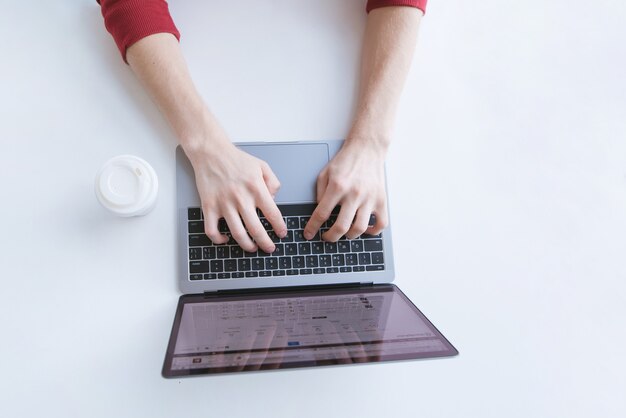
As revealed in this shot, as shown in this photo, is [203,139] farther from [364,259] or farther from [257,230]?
[364,259]

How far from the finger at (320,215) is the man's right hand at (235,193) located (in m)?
0.03

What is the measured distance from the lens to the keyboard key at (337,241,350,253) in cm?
63

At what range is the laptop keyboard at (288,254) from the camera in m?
0.60

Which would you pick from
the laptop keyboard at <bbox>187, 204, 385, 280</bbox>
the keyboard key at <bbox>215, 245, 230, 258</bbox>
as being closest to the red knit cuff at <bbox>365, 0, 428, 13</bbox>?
the laptop keyboard at <bbox>187, 204, 385, 280</bbox>

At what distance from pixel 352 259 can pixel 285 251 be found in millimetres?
97

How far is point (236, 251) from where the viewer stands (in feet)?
2.00

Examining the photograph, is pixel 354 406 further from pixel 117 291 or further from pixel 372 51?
pixel 372 51

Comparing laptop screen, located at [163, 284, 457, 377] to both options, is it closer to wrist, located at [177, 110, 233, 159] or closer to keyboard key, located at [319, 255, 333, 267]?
keyboard key, located at [319, 255, 333, 267]

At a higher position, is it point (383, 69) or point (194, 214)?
point (383, 69)

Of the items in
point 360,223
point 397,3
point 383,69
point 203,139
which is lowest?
point 360,223

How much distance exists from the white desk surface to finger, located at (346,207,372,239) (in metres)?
0.07

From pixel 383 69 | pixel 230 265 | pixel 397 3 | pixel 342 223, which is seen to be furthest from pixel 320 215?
pixel 397 3

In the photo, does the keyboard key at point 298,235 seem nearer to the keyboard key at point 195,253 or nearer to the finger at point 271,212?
the finger at point 271,212

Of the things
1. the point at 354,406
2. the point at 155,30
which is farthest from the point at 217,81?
the point at 354,406
